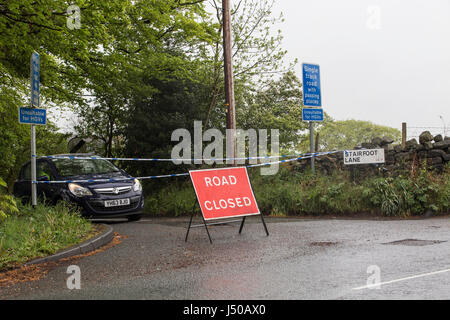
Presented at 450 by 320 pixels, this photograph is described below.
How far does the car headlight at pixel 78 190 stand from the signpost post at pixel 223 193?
11.9ft

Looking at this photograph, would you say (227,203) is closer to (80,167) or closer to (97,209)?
(97,209)

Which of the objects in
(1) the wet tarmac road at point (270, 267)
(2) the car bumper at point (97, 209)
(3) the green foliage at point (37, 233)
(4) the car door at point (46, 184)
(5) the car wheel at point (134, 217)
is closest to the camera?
(1) the wet tarmac road at point (270, 267)

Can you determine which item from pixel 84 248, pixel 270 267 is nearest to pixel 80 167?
pixel 84 248

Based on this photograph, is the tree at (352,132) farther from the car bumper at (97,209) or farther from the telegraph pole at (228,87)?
the car bumper at (97,209)

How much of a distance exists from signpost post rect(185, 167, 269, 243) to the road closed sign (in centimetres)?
595

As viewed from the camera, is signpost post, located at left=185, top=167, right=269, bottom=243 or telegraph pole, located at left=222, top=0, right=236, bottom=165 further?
telegraph pole, located at left=222, top=0, right=236, bottom=165

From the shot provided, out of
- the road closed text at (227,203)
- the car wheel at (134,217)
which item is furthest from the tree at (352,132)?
the road closed text at (227,203)

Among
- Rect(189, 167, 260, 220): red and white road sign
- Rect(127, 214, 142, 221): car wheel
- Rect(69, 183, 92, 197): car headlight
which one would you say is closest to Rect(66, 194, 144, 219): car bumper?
Rect(69, 183, 92, 197): car headlight

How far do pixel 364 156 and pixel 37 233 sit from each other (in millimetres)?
9865

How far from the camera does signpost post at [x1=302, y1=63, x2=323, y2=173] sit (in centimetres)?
1557

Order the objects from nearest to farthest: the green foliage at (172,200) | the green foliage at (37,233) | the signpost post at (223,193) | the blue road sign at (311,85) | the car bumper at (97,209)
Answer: the green foliage at (37,233)
the signpost post at (223,193)
the car bumper at (97,209)
the blue road sign at (311,85)
the green foliage at (172,200)

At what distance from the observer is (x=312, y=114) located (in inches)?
614

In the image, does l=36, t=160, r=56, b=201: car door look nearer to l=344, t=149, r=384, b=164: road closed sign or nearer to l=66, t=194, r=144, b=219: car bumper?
l=66, t=194, r=144, b=219: car bumper

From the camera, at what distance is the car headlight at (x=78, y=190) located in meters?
11.4
